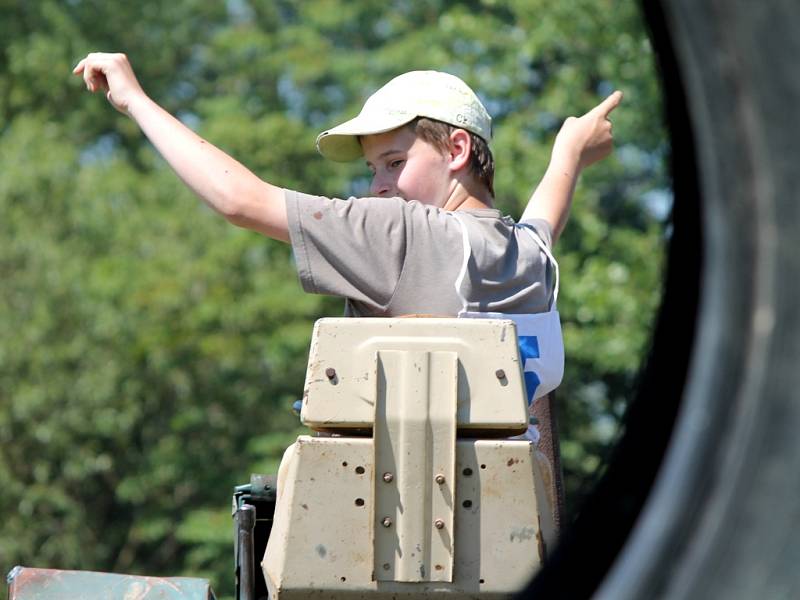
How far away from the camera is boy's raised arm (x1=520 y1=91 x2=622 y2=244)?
394cm

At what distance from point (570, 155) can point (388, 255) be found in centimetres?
122

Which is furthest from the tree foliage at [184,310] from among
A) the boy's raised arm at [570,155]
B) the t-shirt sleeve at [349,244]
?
the t-shirt sleeve at [349,244]

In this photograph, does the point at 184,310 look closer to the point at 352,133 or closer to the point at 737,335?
the point at 352,133

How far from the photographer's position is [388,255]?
2.98m

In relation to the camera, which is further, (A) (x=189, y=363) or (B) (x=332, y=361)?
(A) (x=189, y=363)

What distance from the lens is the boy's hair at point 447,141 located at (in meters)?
3.39

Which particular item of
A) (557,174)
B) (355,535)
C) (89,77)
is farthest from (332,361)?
(557,174)

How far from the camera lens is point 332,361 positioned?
2.61 m

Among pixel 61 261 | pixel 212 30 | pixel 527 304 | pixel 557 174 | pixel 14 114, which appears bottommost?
pixel 527 304

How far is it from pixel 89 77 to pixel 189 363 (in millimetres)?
15919

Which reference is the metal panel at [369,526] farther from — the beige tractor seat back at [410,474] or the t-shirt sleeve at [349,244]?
the t-shirt sleeve at [349,244]

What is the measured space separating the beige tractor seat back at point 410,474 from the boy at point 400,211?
1.22 ft

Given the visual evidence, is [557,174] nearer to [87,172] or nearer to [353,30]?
[87,172]

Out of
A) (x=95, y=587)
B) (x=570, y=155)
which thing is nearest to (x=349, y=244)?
(x=95, y=587)
